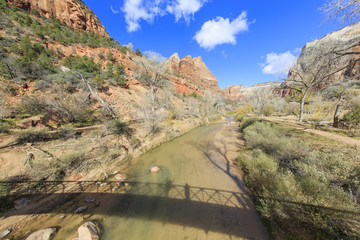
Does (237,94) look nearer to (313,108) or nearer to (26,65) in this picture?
(313,108)

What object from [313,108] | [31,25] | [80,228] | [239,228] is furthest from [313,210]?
[31,25]

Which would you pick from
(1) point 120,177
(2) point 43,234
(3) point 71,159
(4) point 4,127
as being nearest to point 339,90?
(1) point 120,177

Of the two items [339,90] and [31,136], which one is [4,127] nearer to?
[31,136]

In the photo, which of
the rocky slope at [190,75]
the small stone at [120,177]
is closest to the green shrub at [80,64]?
the rocky slope at [190,75]

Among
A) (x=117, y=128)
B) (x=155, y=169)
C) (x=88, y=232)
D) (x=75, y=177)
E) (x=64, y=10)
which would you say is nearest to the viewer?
(x=88, y=232)

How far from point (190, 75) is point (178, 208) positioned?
7084cm

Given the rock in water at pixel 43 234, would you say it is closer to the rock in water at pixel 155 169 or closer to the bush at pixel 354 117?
the rock in water at pixel 155 169

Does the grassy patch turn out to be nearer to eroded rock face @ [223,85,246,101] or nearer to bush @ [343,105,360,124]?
bush @ [343,105,360,124]

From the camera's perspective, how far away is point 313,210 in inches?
118

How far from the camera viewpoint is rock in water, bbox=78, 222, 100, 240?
11.5ft

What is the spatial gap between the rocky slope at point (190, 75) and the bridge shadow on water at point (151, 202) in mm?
27426

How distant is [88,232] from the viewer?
140 inches

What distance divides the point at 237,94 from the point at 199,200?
359 ft

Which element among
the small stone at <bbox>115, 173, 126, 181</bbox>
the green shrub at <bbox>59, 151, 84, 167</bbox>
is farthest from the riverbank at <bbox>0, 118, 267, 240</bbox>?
the green shrub at <bbox>59, 151, 84, 167</bbox>
